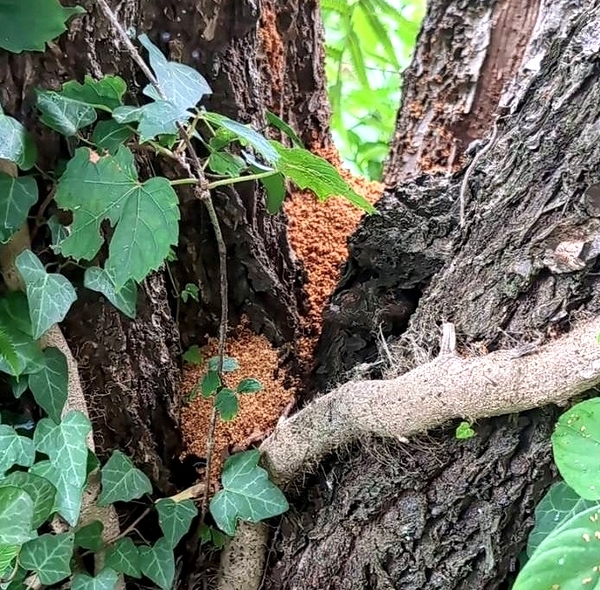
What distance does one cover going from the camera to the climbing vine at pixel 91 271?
0.64 m

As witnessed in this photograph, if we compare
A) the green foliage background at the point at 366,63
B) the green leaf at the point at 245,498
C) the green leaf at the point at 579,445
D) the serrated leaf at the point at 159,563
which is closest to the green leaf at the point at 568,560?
the green leaf at the point at 579,445

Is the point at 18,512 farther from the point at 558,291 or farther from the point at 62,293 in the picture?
the point at 558,291

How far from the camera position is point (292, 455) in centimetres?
84

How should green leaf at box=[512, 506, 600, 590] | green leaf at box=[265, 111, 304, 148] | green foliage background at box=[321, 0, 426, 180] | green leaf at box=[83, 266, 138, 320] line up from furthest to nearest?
green foliage background at box=[321, 0, 426, 180]
green leaf at box=[265, 111, 304, 148]
green leaf at box=[83, 266, 138, 320]
green leaf at box=[512, 506, 600, 590]

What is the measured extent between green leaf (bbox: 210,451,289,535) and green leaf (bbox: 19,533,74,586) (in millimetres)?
168

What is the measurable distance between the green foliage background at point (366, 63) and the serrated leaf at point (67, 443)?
0.95m

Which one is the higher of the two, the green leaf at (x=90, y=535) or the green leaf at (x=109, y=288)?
the green leaf at (x=109, y=288)

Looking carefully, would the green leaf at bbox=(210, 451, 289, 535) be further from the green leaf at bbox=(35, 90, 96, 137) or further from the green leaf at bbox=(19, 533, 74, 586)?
the green leaf at bbox=(35, 90, 96, 137)

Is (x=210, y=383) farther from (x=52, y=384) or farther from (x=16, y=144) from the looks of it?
(x=16, y=144)

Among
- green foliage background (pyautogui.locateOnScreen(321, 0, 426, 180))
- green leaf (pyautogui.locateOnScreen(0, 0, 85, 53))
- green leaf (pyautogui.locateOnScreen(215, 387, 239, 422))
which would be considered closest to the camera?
green leaf (pyautogui.locateOnScreen(0, 0, 85, 53))

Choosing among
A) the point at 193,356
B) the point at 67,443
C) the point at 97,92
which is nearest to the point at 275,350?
the point at 193,356

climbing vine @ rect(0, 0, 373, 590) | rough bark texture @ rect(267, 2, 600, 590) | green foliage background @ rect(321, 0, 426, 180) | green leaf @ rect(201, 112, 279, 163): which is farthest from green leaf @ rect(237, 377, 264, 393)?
green foliage background @ rect(321, 0, 426, 180)

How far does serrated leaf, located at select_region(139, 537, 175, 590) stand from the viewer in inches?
32.0

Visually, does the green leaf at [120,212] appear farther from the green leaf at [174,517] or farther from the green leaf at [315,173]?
the green leaf at [174,517]
